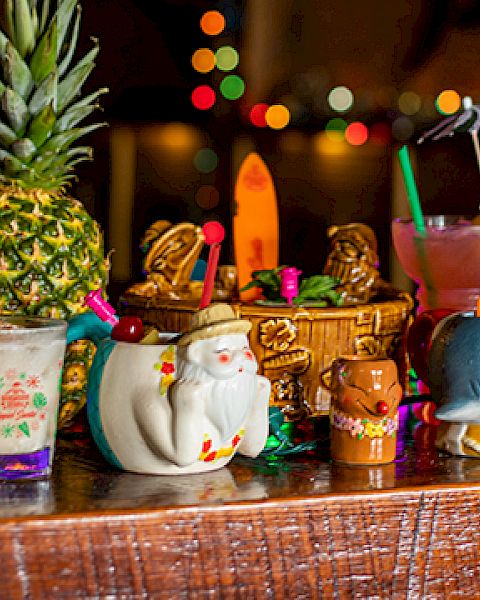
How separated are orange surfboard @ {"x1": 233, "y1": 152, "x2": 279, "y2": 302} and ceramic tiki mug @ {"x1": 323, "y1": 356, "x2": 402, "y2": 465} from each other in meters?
0.33

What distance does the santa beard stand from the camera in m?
0.77

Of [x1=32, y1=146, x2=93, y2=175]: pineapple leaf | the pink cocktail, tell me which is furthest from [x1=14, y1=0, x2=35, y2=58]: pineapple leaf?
the pink cocktail

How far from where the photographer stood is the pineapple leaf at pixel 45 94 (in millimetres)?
908

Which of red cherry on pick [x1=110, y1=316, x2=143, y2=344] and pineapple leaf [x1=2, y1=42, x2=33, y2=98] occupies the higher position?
pineapple leaf [x1=2, y1=42, x2=33, y2=98]

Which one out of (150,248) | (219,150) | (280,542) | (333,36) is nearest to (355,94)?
(333,36)

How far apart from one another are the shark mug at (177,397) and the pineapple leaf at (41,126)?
0.25 metres

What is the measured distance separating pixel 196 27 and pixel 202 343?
69.0 inches

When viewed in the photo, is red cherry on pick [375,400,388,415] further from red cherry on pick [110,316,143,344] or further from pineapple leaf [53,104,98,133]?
pineapple leaf [53,104,98,133]

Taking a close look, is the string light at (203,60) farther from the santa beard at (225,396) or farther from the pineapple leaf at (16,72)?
the santa beard at (225,396)

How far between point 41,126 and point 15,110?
0.10 feet

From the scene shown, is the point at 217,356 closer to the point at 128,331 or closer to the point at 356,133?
the point at 128,331

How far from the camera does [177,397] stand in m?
0.76

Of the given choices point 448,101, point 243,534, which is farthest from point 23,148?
point 448,101

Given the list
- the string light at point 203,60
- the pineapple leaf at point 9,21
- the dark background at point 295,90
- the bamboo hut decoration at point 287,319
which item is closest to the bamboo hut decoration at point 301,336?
the bamboo hut decoration at point 287,319
